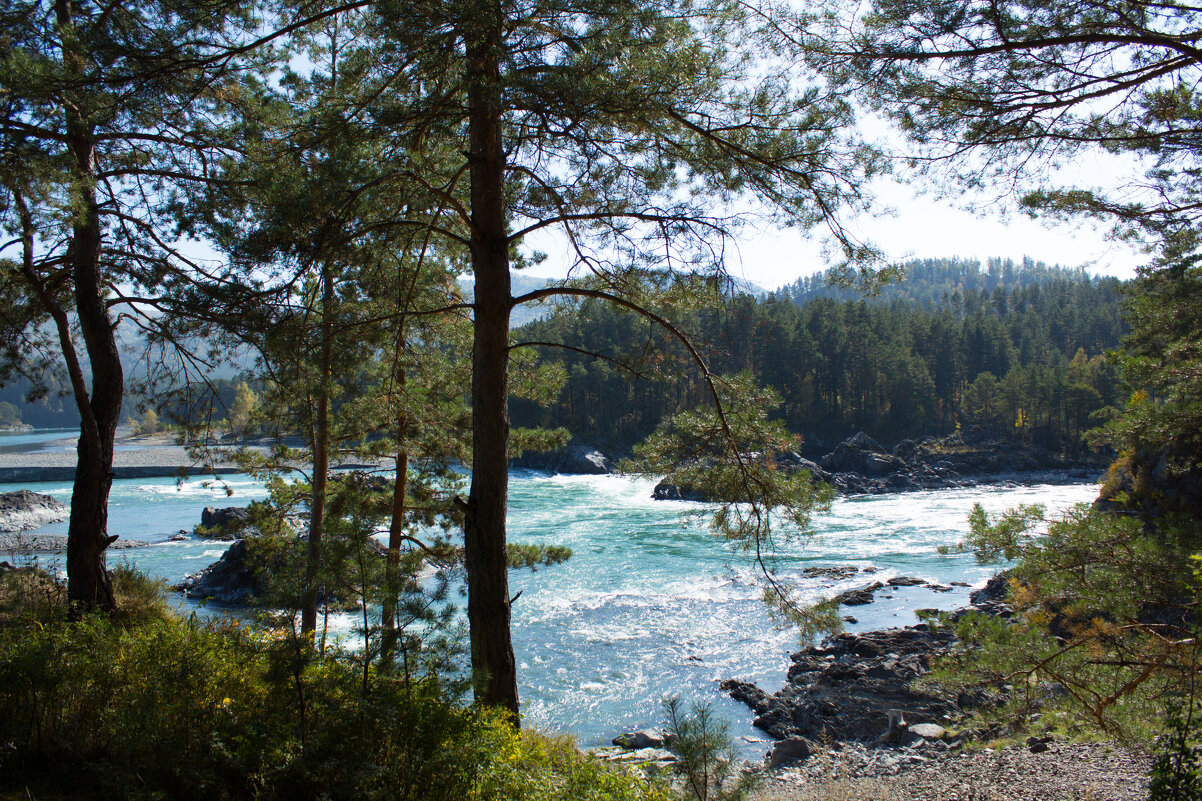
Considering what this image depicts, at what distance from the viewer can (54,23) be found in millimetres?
5648

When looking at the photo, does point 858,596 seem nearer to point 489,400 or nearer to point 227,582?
point 489,400

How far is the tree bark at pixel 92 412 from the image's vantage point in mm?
5766

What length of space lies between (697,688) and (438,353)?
21.9 feet

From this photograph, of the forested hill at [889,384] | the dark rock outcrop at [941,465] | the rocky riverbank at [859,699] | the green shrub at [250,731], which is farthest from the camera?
the forested hill at [889,384]

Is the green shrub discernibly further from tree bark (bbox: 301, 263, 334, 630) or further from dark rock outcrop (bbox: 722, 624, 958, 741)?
dark rock outcrop (bbox: 722, 624, 958, 741)

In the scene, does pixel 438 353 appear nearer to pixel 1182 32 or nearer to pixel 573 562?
pixel 1182 32

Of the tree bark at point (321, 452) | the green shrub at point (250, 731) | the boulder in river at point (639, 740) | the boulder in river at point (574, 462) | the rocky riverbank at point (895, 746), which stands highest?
the tree bark at point (321, 452)

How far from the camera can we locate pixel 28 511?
23719 millimetres

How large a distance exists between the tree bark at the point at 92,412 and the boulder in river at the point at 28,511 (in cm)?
2095

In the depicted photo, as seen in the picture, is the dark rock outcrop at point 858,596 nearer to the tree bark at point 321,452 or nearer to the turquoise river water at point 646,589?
the turquoise river water at point 646,589

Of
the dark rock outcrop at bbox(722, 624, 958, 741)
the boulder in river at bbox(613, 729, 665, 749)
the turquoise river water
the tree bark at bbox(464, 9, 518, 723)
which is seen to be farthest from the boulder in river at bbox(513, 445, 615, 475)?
the tree bark at bbox(464, 9, 518, 723)

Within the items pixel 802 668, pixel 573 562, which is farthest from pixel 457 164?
pixel 573 562

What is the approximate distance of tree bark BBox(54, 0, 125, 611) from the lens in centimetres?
577

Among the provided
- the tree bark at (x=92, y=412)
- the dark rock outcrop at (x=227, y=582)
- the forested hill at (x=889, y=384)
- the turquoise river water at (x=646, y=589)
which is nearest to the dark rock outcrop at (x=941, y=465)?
the forested hill at (x=889, y=384)
